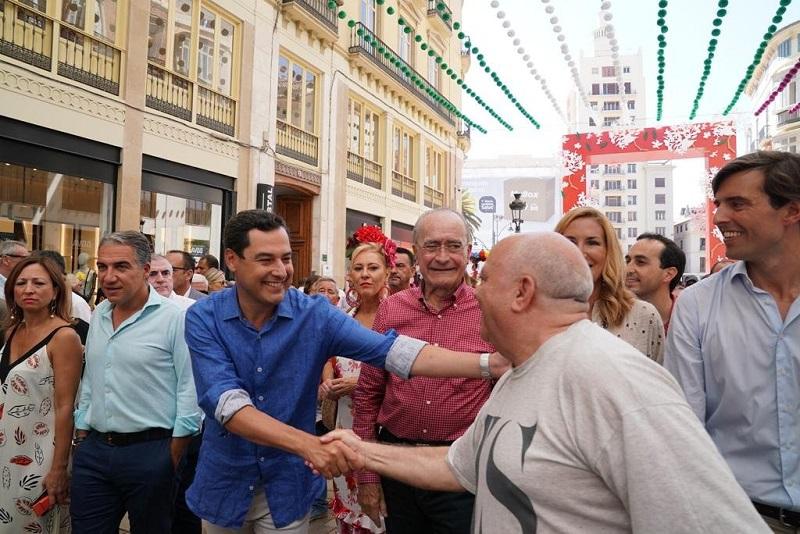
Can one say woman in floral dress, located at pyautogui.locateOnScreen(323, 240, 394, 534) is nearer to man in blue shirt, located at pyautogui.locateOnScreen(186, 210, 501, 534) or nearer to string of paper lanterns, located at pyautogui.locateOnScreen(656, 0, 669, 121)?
man in blue shirt, located at pyautogui.locateOnScreen(186, 210, 501, 534)

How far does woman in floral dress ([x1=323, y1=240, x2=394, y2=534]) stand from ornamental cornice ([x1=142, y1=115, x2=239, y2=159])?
7.92m

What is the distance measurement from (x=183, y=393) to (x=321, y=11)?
14.4 metres

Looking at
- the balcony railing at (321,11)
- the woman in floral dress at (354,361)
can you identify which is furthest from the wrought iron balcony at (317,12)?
the woman in floral dress at (354,361)

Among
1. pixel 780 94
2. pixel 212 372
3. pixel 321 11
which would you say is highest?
pixel 780 94

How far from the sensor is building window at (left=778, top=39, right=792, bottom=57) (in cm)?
5230

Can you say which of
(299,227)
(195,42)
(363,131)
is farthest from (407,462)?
(363,131)

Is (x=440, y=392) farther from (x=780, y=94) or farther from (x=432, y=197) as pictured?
(x=780, y=94)

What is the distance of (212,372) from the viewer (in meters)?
2.53

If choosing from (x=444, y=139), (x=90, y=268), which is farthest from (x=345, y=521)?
(x=444, y=139)

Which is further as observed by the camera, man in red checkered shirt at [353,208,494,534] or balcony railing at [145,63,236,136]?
balcony railing at [145,63,236,136]

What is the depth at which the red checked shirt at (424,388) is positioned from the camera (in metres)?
2.89

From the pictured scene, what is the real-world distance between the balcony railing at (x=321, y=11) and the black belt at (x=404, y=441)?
1345 centimetres

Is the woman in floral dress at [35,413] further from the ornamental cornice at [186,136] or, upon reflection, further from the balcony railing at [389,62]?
the balcony railing at [389,62]

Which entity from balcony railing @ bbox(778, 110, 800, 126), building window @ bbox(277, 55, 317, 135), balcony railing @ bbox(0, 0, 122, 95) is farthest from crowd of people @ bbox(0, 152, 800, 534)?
balcony railing @ bbox(778, 110, 800, 126)
